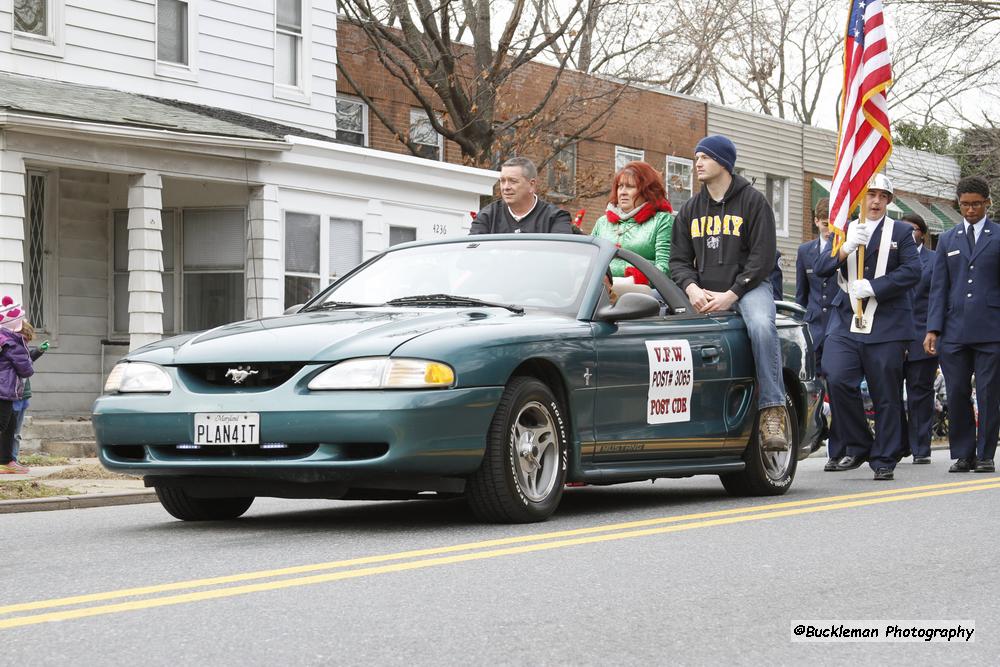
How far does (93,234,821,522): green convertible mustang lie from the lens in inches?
278

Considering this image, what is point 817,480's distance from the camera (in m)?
11.4

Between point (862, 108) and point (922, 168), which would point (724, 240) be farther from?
point (922, 168)

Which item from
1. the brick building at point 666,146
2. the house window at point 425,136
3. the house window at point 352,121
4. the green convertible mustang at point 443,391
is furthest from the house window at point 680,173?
the green convertible mustang at point 443,391

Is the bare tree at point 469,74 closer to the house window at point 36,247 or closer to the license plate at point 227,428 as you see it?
the house window at point 36,247

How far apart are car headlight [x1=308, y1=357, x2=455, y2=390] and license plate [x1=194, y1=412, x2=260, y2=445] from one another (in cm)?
31

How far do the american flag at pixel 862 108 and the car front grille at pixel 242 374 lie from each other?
626 cm

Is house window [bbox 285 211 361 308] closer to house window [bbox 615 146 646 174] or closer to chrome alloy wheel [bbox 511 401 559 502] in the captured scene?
chrome alloy wheel [bbox 511 401 559 502]

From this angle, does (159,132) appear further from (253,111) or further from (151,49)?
(253,111)

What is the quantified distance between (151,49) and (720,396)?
41.0 ft

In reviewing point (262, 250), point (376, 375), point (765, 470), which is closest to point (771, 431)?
point (765, 470)

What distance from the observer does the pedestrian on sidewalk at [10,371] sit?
1325cm

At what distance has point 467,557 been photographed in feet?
21.1

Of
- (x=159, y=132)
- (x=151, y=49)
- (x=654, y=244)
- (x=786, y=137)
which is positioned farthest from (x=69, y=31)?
(x=786, y=137)

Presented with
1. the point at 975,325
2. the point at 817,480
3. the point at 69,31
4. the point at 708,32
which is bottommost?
the point at 817,480
